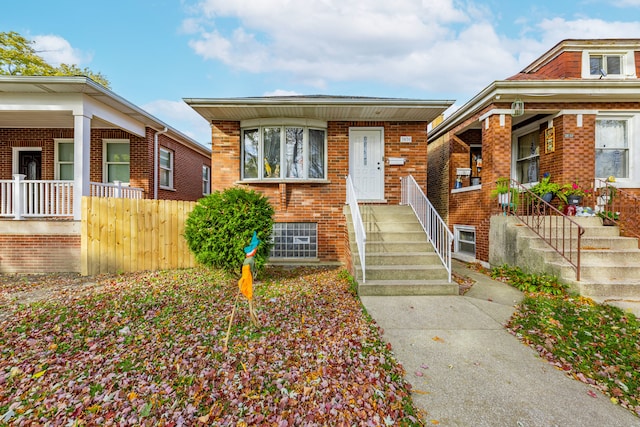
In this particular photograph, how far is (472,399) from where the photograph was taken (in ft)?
8.33

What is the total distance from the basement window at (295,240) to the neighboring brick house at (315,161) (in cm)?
3

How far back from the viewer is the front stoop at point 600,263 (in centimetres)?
484

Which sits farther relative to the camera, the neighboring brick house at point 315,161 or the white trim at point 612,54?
the white trim at point 612,54

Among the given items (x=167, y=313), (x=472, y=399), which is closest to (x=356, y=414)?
(x=472, y=399)

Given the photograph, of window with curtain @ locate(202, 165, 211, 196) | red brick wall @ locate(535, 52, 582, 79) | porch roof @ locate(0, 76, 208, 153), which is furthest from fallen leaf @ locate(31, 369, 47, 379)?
window with curtain @ locate(202, 165, 211, 196)

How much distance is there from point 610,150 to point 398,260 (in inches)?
252

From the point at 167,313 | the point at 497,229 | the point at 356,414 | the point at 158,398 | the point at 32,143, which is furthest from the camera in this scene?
the point at 32,143

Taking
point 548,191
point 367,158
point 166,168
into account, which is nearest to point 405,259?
point 367,158

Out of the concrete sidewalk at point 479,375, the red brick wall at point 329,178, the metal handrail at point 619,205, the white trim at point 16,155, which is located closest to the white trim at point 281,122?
→ the red brick wall at point 329,178

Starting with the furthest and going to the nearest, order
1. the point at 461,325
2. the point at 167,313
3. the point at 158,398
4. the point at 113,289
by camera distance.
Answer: the point at 113,289 < the point at 167,313 < the point at 461,325 < the point at 158,398

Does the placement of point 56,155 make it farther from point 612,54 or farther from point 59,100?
point 612,54

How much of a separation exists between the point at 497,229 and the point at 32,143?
46.7 feet

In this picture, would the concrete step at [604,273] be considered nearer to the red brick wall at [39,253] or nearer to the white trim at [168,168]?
the red brick wall at [39,253]

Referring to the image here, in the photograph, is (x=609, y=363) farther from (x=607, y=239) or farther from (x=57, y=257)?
(x=57, y=257)
